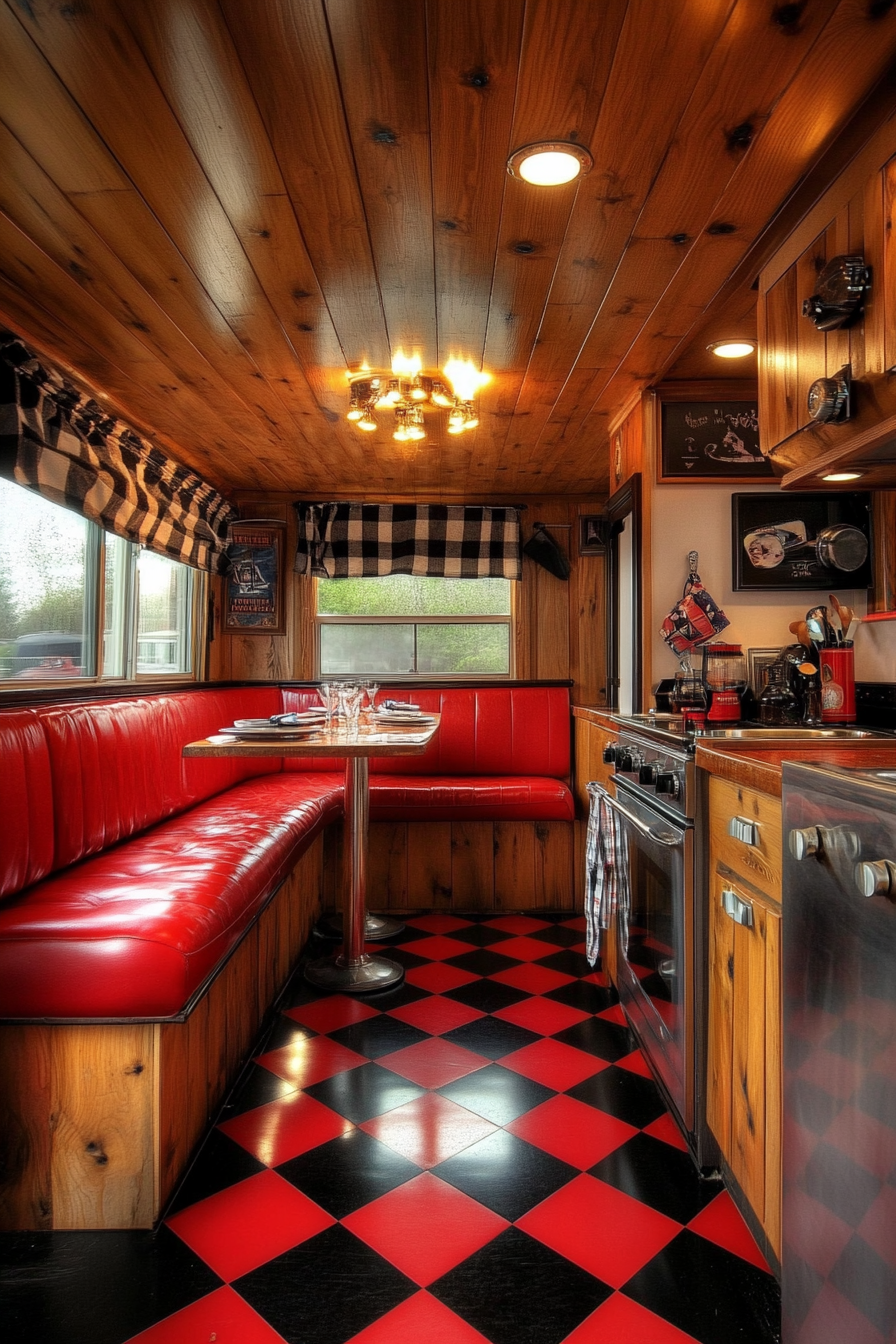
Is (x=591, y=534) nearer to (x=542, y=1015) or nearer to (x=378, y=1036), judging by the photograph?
(x=542, y=1015)

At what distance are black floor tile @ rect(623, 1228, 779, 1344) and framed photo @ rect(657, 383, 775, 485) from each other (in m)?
2.53

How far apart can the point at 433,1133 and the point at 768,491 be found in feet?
8.35

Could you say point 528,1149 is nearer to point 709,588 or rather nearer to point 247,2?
point 709,588

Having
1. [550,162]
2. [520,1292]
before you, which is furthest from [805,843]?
[550,162]

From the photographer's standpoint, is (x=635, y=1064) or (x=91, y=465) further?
(x=91, y=465)

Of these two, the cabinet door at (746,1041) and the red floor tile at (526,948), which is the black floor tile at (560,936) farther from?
the cabinet door at (746,1041)

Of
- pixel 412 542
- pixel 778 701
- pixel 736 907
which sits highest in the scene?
pixel 412 542

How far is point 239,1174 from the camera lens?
1.91m

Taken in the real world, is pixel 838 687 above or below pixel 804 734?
above

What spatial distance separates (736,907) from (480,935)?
7.63ft

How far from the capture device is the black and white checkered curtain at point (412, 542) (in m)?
5.03

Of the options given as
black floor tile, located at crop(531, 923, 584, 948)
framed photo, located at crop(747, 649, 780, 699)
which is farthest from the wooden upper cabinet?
black floor tile, located at crop(531, 923, 584, 948)

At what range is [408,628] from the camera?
5.15 meters

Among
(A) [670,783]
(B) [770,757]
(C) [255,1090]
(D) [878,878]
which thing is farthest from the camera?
(C) [255,1090]
